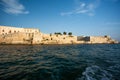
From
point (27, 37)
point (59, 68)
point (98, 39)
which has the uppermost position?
point (27, 37)

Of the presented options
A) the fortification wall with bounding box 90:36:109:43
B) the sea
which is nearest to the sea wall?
the fortification wall with bounding box 90:36:109:43

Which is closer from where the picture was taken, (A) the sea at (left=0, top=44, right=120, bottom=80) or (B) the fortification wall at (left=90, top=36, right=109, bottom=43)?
(A) the sea at (left=0, top=44, right=120, bottom=80)

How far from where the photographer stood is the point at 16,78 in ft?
18.4

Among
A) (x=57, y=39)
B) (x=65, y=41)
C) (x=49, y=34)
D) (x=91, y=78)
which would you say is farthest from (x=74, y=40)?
(x=91, y=78)

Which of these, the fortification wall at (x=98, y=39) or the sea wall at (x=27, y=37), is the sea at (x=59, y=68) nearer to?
the sea wall at (x=27, y=37)

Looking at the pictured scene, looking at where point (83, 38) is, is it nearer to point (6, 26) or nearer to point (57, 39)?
point (57, 39)

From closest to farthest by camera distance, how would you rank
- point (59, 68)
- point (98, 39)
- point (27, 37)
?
1. point (59, 68)
2. point (27, 37)
3. point (98, 39)

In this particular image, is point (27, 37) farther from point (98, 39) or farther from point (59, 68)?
point (98, 39)

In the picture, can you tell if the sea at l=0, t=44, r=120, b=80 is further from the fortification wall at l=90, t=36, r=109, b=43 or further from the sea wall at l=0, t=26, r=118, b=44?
the fortification wall at l=90, t=36, r=109, b=43

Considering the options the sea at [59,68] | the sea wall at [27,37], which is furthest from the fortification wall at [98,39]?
the sea at [59,68]

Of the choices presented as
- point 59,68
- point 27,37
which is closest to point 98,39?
point 27,37

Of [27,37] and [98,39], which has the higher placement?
[27,37]

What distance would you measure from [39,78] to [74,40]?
63183 millimetres

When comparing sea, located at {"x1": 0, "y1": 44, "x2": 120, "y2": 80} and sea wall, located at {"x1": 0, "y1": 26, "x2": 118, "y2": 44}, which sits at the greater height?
sea wall, located at {"x1": 0, "y1": 26, "x2": 118, "y2": 44}
